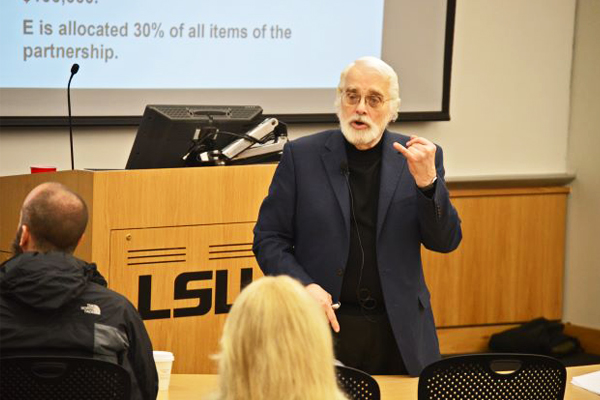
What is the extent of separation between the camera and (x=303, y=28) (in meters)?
6.60

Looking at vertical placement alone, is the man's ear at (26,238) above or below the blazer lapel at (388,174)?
below

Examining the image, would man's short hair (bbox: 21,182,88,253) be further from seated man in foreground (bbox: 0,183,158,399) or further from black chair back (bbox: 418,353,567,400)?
black chair back (bbox: 418,353,567,400)

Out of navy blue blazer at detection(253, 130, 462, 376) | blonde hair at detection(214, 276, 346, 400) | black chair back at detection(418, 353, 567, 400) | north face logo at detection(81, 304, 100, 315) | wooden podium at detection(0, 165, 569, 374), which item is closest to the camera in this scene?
blonde hair at detection(214, 276, 346, 400)

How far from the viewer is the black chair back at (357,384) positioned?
2.61 metres

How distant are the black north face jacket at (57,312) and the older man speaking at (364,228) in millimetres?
977

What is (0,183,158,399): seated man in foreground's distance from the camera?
109 inches

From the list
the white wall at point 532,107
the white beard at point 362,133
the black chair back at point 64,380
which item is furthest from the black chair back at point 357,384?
the white wall at point 532,107

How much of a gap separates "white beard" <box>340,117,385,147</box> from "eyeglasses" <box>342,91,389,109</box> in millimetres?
66

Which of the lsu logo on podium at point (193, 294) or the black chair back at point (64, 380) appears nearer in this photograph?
the black chair back at point (64, 380)

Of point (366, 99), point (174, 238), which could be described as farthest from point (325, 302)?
point (174, 238)

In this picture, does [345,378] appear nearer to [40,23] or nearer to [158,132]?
[158,132]

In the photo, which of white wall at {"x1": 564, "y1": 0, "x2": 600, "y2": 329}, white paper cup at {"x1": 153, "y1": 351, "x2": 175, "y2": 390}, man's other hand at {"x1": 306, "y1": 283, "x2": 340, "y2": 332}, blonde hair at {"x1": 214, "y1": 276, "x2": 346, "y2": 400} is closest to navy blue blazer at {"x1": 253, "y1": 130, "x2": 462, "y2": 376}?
man's other hand at {"x1": 306, "y1": 283, "x2": 340, "y2": 332}

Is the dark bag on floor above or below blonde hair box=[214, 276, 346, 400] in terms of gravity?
below

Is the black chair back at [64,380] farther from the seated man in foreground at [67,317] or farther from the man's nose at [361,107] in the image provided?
the man's nose at [361,107]
